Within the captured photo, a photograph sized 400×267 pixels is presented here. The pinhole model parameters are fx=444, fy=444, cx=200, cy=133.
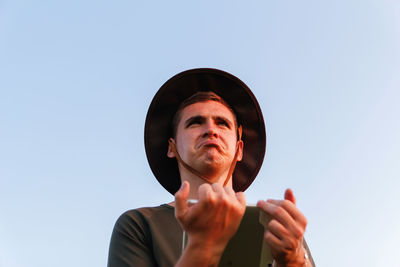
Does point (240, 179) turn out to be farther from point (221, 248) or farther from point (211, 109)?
point (221, 248)

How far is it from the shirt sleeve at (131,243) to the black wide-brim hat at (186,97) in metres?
1.17

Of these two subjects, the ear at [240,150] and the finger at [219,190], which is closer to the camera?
the finger at [219,190]

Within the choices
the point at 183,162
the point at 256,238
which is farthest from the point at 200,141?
the point at 256,238

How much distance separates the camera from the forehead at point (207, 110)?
188 inches

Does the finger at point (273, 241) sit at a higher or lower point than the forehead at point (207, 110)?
lower

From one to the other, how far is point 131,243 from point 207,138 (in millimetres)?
1319

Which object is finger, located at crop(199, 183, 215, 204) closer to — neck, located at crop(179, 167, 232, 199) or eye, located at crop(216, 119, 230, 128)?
neck, located at crop(179, 167, 232, 199)

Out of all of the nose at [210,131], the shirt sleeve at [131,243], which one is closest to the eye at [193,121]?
the nose at [210,131]

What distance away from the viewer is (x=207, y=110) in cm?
479

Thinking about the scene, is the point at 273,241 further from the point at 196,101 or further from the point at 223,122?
the point at 196,101

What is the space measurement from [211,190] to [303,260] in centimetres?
90

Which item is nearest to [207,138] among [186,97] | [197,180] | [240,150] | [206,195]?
[197,180]

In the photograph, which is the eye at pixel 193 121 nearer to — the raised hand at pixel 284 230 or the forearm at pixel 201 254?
the raised hand at pixel 284 230

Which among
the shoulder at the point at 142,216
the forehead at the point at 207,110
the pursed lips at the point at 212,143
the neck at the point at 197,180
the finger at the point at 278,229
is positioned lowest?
the finger at the point at 278,229
